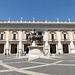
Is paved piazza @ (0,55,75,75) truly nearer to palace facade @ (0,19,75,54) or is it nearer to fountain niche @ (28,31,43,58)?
fountain niche @ (28,31,43,58)

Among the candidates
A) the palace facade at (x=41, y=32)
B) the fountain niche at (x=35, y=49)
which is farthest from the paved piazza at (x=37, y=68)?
the palace facade at (x=41, y=32)

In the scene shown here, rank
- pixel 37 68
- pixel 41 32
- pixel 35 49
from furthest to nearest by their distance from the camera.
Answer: pixel 41 32 < pixel 35 49 < pixel 37 68

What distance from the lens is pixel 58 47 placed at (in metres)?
37.9

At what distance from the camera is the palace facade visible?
37.3 m

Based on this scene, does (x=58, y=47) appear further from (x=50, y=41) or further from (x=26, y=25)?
(x=26, y=25)

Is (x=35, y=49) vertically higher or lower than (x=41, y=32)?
lower

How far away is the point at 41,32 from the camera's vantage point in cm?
3841

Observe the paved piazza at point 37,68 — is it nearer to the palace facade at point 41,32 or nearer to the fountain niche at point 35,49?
the fountain niche at point 35,49

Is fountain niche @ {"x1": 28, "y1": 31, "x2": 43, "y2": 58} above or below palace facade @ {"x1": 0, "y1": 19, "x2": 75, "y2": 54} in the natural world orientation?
below

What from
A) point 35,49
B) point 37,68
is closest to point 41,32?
point 35,49

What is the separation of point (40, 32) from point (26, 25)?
610cm

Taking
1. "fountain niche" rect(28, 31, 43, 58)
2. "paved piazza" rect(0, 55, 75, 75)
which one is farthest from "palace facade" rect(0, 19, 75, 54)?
"paved piazza" rect(0, 55, 75, 75)

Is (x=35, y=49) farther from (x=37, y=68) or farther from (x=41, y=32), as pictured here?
(x=41, y=32)

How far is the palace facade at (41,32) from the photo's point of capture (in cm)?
3734
